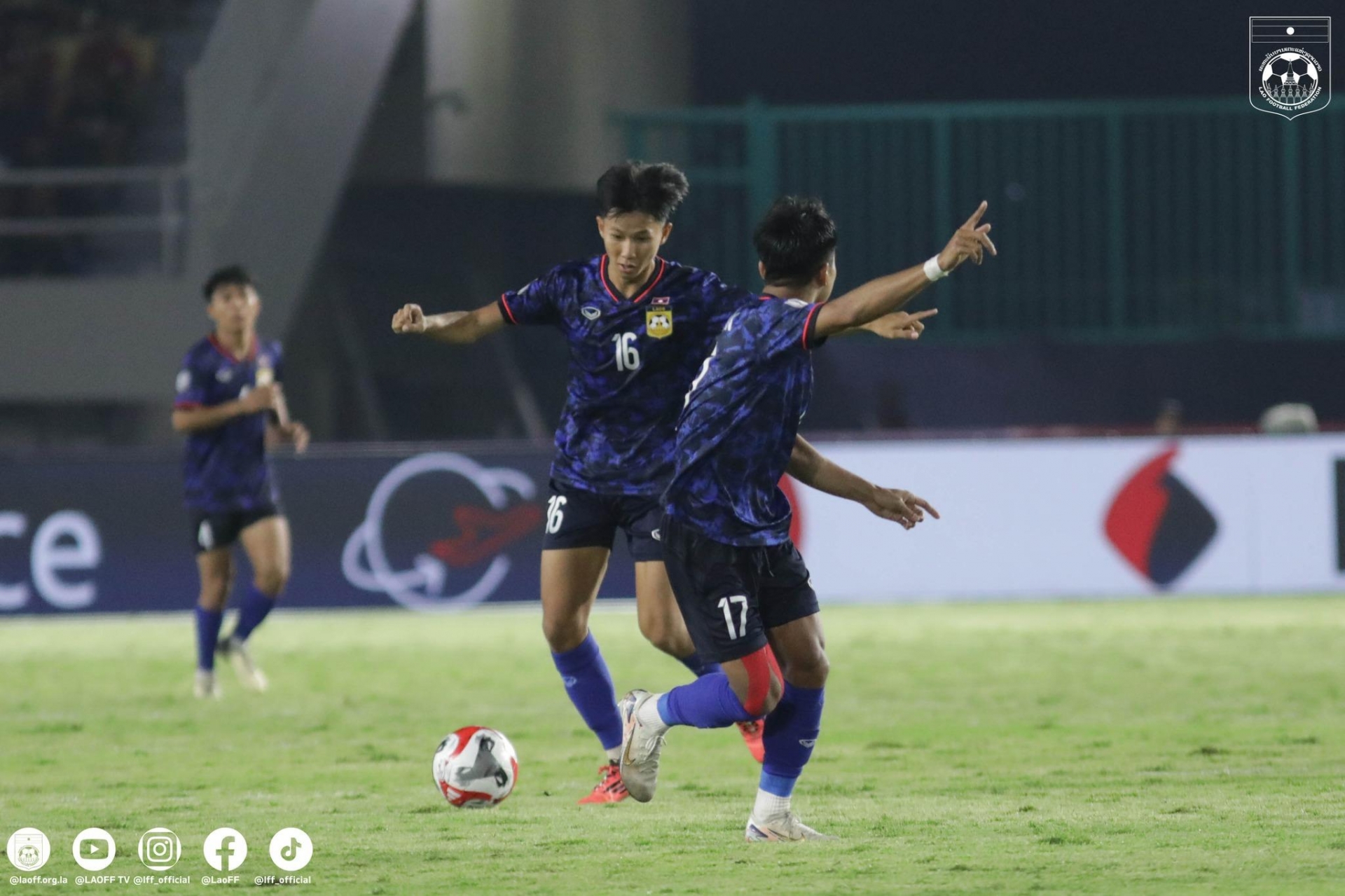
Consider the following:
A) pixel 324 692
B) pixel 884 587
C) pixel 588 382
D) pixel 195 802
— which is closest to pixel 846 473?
pixel 588 382

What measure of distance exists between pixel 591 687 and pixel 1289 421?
997 cm

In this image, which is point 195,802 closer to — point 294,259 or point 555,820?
point 555,820

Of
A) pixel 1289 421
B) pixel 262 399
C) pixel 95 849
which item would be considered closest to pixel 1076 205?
pixel 1289 421

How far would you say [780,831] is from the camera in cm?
527

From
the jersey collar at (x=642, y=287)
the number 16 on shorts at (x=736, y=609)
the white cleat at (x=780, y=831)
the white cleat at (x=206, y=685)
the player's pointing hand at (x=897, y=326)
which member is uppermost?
the jersey collar at (x=642, y=287)

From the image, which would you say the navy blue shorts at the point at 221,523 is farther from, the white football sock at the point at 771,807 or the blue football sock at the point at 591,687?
the white football sock at the point at 771,807

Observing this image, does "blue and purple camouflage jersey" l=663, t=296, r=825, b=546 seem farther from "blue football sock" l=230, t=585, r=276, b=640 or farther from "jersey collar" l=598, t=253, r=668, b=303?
"blue football sock" l=230, t=585, r=276, b=640

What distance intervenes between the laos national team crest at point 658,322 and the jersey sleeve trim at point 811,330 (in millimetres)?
1051

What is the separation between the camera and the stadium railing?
1742cm

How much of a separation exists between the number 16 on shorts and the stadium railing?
1313 centimetres

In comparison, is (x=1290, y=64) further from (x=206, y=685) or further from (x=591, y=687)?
(x=591, y=687)

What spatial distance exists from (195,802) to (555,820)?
1246mm

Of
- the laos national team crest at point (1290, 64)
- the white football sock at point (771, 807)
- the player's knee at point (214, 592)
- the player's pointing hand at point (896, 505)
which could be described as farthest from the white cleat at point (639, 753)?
the laos national team crest at point (1290, 64)

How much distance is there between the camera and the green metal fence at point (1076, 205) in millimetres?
18688
